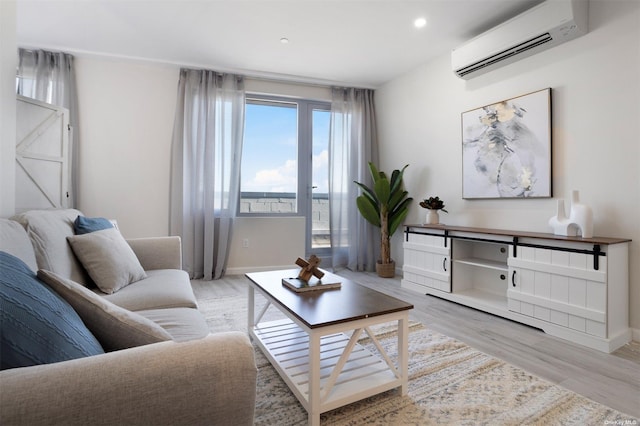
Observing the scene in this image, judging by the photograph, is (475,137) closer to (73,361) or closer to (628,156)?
(628,156)

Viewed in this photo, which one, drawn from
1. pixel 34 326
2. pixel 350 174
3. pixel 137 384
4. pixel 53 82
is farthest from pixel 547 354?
pixel 53 82

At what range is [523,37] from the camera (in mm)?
2725

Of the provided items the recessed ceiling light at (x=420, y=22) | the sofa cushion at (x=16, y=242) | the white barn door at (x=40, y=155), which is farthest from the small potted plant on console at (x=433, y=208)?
the white barn door at (x=40, y=155)

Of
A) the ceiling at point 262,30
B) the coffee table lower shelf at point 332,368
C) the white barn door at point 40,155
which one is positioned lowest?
the coffee table lower shelf at point 332,368

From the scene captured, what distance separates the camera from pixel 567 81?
2664 millimetres

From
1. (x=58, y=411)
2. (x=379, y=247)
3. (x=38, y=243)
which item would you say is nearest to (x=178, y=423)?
(x=58, y=411)

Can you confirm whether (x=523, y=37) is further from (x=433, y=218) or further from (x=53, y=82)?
(x=53, y=82)

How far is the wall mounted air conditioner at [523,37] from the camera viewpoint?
97.1 inches

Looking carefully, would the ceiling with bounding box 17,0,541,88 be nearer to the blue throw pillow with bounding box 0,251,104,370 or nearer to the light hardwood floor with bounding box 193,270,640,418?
the light hardwood floor with bounding box 193,270,640,418

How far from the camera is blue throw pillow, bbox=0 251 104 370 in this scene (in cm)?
70

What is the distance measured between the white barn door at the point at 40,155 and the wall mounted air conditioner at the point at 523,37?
3.70 meters

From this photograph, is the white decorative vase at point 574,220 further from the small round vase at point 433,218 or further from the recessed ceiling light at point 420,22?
the recessed ceiling light at point 420,22

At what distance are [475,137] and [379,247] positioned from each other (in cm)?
206

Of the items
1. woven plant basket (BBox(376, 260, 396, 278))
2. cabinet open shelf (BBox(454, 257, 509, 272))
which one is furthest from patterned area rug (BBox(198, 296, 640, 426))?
woven plant basket (BBox(376, 260, 396, 278))
